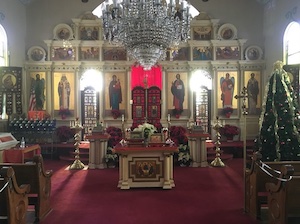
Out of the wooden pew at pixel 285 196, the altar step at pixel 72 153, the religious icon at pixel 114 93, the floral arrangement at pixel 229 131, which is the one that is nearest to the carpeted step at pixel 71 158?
the altar step at pixel 72 153

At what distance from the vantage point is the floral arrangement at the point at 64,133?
1255cm

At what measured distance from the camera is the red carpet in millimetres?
4848

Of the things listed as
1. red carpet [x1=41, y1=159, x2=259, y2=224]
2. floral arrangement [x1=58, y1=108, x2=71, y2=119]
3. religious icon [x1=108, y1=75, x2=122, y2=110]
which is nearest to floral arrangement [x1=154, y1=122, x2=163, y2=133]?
religious icon [x1=108, y1=75, x2=122, y2=110]

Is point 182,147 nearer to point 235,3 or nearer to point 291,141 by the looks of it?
point 291,141

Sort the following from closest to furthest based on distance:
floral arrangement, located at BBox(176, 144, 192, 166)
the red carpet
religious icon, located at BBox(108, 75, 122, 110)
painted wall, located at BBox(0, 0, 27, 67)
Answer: the red carpet
floral arrangement, located at BBox(176, 144, 192, 166)
painted wall, located at BBox(0, 0, 27, 67)
religious icon, located at BBox(108, 75, 122, 110)

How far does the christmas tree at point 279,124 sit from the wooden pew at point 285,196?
3.24 metres

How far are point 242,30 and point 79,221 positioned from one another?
11373 millimetres

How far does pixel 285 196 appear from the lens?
3582 millimetres

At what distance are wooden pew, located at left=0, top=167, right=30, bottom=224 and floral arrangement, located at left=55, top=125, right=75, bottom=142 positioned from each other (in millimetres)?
8597

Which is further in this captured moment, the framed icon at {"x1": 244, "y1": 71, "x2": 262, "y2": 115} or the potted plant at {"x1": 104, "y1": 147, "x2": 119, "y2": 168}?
the framed icon at {"x1": 244, "y1": 71, "x2": 262, "y2": 115}

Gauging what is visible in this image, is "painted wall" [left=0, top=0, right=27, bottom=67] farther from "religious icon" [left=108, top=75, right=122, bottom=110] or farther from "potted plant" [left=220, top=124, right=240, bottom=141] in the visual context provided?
"potted plant" [left=220, top=124, right=240, bottom=141]

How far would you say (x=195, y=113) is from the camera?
13.5 meters

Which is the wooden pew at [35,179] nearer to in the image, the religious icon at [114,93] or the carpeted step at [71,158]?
the carpeted step at [71,158]

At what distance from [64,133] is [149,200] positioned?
24.8ft
